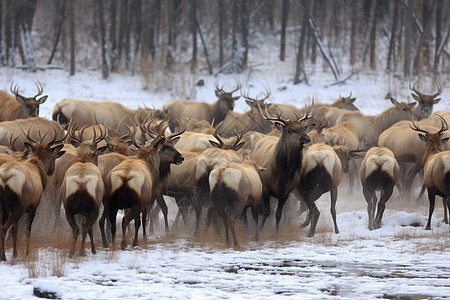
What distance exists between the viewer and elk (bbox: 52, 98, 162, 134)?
60.0 ft

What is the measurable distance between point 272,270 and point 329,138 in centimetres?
764

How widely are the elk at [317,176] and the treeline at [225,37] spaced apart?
17.6 metres

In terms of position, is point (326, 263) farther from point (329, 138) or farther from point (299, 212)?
point (329, 138)

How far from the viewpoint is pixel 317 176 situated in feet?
38.7

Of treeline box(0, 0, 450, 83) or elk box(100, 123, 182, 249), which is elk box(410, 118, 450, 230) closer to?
elk box(100, 123, 182, 249)

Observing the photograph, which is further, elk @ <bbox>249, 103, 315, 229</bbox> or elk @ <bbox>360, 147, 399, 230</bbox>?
elk @ <bbox>360, 147, 399, 230</bbox>

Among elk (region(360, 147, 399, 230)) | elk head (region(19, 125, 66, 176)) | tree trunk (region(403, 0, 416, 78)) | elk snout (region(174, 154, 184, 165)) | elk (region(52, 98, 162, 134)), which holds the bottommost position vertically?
elk (region(360, 147, 399, 230))

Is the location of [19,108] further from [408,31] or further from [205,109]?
[408,31]

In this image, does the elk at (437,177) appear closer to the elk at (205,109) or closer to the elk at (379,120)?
the elk at (379,120)

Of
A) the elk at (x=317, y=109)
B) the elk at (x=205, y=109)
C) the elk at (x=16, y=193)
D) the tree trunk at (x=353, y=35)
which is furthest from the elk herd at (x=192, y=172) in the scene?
the tree trunk at (x=353, y=35)

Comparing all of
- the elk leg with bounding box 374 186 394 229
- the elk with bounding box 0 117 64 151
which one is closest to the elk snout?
the elk with bounding box 0 117 64 151

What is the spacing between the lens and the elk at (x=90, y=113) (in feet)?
60.0

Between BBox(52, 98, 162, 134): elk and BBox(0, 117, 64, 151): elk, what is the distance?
3715 millimetres

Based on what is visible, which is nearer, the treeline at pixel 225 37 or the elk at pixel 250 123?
the elk at pixel 250 123
